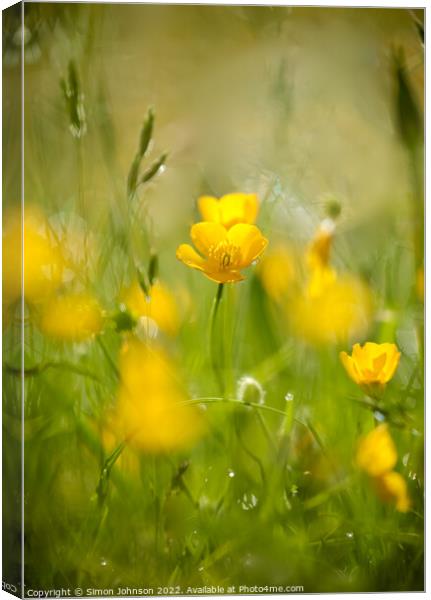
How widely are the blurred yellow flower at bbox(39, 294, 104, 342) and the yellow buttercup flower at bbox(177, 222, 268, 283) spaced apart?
0.16 meters

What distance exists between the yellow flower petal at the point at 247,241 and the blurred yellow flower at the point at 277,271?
22 millimetres

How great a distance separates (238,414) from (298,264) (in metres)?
0.26

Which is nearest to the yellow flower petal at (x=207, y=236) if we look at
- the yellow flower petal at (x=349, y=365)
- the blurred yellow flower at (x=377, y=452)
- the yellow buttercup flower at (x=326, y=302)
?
the yellow buttercup flower at (x=326, y=302)

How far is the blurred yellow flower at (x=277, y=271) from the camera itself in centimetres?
182

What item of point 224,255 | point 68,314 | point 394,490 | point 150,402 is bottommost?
point 394,490

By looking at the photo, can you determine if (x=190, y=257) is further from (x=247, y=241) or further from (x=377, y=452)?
(x=377, y=452)

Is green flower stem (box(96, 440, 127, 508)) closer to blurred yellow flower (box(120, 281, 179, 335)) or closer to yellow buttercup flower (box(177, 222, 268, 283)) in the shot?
blurred yellow flower (box(120, 281, 179, 335))

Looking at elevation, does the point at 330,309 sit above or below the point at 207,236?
below

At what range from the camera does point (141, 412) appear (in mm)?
1799

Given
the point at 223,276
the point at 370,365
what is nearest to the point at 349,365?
the point at 370,365

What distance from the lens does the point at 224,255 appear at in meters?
1.79

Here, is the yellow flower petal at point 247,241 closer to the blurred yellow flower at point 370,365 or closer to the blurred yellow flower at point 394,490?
the blurred yellow flower at point 370,365

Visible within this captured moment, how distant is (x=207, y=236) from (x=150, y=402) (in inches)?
10.8

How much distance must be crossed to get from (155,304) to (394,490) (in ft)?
1.62
